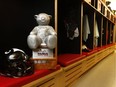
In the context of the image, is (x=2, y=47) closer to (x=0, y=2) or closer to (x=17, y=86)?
(x=0, y=2)

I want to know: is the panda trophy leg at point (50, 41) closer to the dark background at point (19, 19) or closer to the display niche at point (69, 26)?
the dark background at point (19, 19)

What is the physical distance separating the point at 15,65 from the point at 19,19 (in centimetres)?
64

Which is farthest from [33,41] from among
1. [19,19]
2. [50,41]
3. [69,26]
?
[69,26]

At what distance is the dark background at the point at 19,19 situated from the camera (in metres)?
1.46

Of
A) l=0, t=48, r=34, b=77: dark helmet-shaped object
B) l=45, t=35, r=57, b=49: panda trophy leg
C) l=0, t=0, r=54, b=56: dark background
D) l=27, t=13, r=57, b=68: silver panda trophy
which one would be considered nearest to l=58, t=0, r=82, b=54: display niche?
l=0, t=0, r=54, b=56: dark background

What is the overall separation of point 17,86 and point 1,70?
275 millimetres

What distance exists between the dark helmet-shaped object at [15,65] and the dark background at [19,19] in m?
0.34

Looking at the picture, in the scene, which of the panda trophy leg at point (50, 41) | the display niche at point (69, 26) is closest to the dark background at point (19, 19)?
the panda trophy leg at point (50, 41)

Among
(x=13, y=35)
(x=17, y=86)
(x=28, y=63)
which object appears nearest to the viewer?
(x=17, y=86)

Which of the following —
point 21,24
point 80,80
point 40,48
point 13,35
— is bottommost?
point 80,80

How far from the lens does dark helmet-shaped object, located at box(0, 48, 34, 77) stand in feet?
3.51

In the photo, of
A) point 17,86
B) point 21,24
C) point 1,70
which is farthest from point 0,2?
point 17,86

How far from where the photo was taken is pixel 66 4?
2707 mm

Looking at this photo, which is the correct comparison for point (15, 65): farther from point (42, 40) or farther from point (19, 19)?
point (19, 19)
